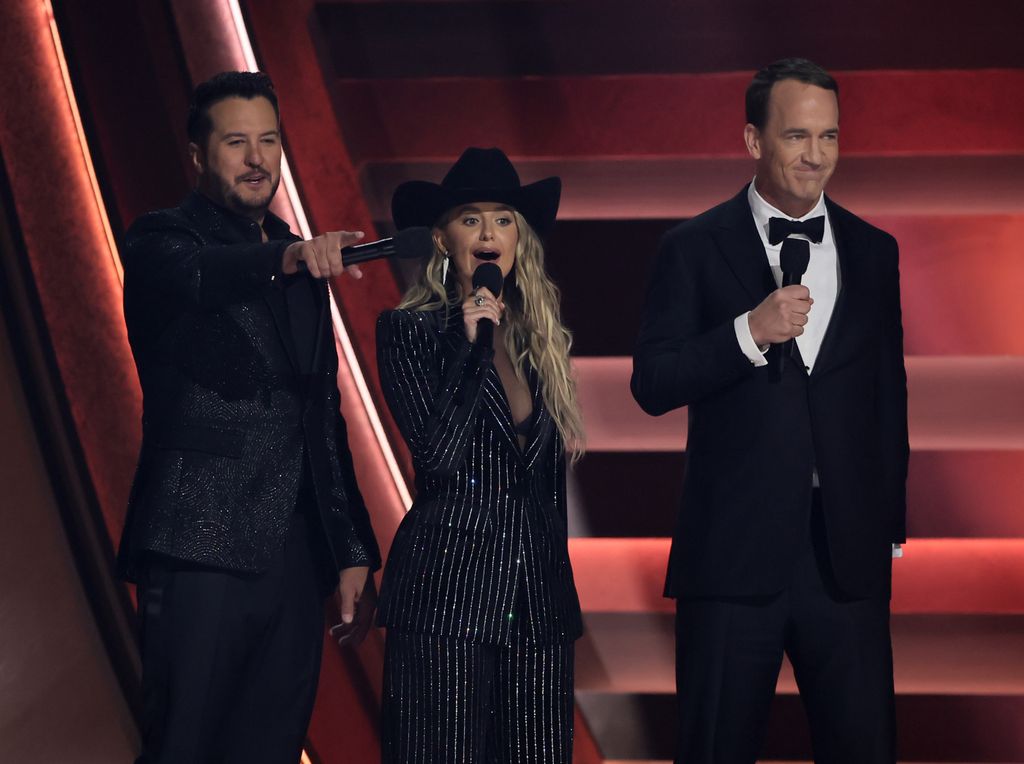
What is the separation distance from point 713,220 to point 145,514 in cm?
102

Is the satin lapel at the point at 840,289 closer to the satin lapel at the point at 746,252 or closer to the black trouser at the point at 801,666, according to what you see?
the satin lapel at the point at 746,252

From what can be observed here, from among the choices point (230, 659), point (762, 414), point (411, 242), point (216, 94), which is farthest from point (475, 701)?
point (216, 94)

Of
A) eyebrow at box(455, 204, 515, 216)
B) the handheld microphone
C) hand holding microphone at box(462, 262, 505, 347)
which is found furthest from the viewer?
eyebrow at box(455, 204, 515, 216)

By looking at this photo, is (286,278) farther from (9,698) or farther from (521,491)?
(9,698)

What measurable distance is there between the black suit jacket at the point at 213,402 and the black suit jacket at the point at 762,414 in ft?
1.89

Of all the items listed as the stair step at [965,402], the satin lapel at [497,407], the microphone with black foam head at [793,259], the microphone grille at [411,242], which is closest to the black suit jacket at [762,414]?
the microphone with black foam head at [793,259]

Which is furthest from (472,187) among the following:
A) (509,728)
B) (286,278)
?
(509,728)

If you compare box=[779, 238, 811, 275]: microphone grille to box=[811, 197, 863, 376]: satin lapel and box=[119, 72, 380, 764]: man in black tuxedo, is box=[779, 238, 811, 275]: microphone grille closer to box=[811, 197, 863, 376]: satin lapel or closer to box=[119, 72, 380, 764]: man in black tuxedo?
box=[811, 197, 863, 376]: satin lapel

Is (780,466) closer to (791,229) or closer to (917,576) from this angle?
(791,229)

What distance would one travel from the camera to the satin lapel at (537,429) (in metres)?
2.20

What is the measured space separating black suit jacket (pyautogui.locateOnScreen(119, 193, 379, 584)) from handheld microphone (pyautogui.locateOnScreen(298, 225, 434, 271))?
0.19 metres

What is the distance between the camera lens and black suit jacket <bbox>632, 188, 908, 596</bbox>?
2145 mm

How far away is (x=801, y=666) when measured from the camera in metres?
2.21

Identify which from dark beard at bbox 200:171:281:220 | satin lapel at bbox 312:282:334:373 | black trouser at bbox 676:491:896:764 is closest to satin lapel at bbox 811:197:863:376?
black trouser at bbox 676:491:896:764
